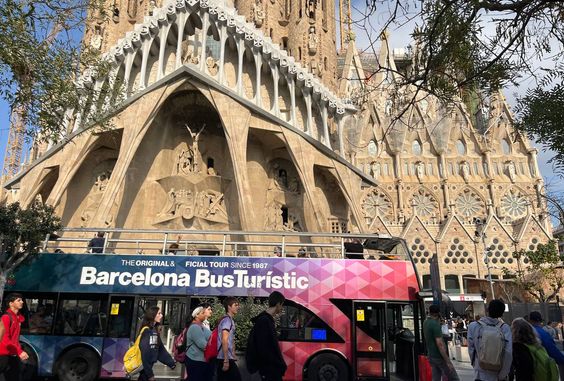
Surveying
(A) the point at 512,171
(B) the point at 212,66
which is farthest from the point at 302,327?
(A) the point at 512,171

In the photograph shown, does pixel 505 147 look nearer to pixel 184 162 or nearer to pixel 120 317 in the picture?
pixel 184 162

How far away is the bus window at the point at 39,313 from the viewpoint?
9156mm

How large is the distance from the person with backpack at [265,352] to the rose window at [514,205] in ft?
137

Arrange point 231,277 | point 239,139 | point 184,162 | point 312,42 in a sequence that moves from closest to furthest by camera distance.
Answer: point 231,277 → point 239,139 → point 184,162 → point 312,42

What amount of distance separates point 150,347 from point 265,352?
2.35 metres

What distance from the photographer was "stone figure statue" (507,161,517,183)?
40969 millimetres

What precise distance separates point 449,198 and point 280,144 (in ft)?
83.6

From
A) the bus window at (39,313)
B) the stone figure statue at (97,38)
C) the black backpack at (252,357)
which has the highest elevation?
the stone figure statue at (97,38)

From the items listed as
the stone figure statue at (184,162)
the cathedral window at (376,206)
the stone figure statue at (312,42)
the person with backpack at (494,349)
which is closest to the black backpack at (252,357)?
the person with backpack at (494,349)

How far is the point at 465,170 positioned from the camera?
137 feet

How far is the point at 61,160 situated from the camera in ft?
65.7

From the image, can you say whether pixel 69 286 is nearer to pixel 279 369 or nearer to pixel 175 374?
pixel 175 374

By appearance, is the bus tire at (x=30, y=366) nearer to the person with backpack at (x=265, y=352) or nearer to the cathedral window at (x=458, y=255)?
the person with backpack at (x=265, y=352)

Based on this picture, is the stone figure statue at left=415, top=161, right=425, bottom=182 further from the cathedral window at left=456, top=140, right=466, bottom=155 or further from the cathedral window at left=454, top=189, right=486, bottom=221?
the cathedral window at left=456, top=140, right=466, bottom=155
